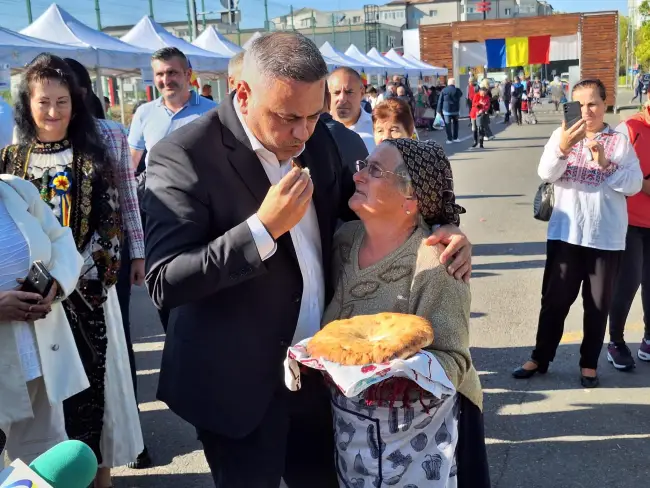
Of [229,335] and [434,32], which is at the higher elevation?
[434,32]

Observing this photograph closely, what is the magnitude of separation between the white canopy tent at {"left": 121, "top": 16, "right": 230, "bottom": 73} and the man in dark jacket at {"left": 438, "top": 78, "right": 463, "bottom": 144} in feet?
22.5

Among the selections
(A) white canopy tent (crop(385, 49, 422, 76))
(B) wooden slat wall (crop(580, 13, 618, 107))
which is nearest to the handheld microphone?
(A) white canopy tent (crop(385, 49, 422, 76))

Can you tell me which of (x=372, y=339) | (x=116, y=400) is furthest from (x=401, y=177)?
(x=116, y=400)

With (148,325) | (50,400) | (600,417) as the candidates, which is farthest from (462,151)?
(50,400)

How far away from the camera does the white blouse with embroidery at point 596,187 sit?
413 centimetres

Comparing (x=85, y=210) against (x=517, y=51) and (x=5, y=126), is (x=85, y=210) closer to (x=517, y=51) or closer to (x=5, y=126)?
(x=5, y=126)

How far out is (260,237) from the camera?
179cm

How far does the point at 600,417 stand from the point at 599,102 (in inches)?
73.3

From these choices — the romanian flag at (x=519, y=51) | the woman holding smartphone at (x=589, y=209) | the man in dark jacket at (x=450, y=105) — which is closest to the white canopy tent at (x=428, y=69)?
the romanian flag at (x=519, y=51)

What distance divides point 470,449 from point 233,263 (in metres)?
1.06

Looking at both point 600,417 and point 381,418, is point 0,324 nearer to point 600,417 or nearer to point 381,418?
point 381,418

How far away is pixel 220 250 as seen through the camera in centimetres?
180

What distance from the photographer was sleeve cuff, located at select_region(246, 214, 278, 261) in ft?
5.88

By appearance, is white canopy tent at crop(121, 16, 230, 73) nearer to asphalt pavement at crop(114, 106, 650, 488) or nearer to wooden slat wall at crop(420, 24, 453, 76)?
asphalt pavement at crop(114, 106, 650, 488)
